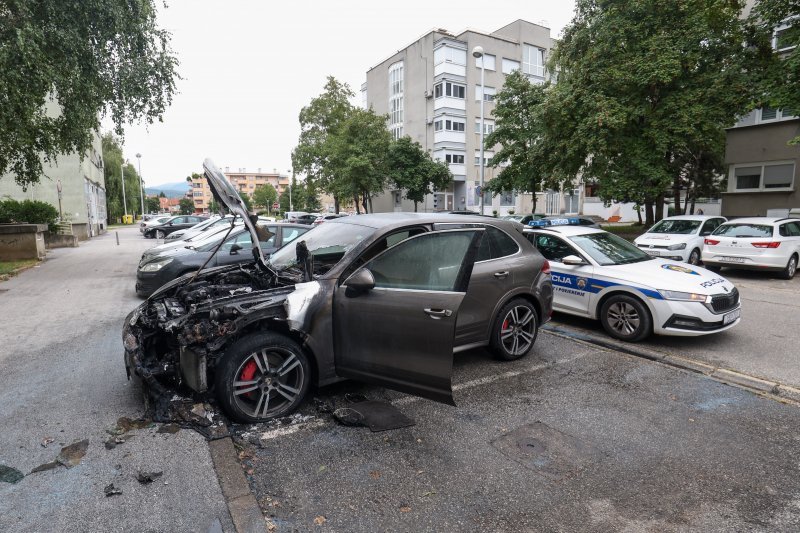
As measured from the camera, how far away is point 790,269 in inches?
458

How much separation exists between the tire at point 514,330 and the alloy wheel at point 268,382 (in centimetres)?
239

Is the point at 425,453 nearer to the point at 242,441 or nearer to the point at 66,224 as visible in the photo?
the point at 242,441

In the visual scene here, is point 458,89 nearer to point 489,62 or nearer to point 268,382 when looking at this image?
point 489,62

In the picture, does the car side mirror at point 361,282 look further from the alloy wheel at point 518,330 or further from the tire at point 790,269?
the tire at point 790,269

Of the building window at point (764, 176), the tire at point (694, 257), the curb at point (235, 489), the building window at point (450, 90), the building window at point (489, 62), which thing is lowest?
the curb at point (235, 489)

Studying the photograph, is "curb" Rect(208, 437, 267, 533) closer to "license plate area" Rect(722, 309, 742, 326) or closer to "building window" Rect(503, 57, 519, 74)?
"license plate area" Rect(722, 309, 742, 326)

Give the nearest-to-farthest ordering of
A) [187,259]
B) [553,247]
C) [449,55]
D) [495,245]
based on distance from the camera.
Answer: [495,245] → [553,247] → [187,259] → [449,55]

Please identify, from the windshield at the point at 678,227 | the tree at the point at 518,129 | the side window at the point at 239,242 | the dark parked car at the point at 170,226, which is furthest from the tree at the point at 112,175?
the windshield at the point at 678,227

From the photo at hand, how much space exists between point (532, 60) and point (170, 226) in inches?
1660

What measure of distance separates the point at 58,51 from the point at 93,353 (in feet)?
31.2

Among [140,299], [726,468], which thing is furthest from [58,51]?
[726,468]

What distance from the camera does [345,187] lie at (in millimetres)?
36188

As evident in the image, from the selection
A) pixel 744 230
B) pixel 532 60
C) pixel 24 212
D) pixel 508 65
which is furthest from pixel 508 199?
pixel 24 212

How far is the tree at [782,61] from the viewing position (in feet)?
43.9
